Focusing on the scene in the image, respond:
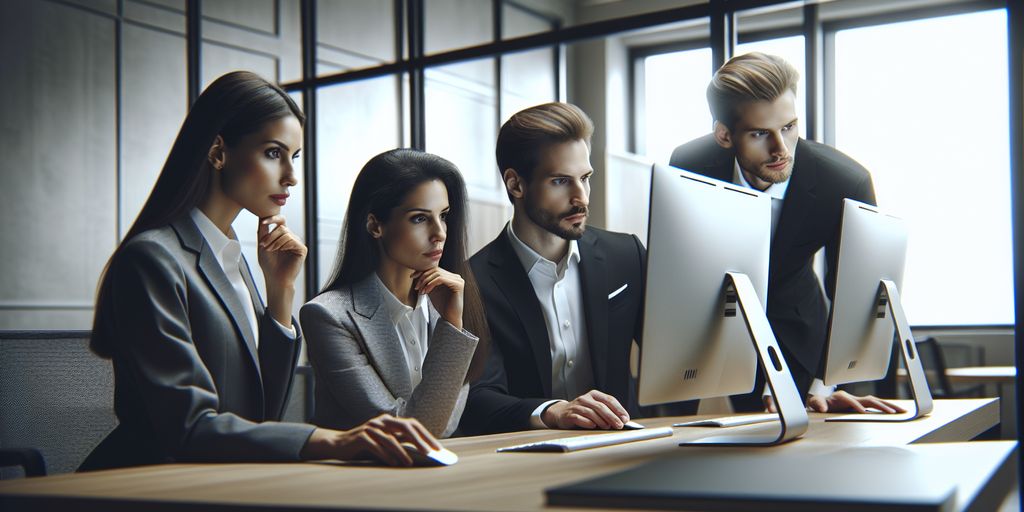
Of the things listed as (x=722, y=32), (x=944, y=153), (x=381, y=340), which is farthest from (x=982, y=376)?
(x=381, y=340)

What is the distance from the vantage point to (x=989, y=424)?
2525 mm

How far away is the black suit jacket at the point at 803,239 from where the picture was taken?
2.47 meters

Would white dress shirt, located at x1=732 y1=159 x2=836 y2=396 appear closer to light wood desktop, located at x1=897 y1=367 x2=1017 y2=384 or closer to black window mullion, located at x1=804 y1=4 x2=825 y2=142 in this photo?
light wood desktop, located at x1=897 y1=367 x2=1017 y2=384

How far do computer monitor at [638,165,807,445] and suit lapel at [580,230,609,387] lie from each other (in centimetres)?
58

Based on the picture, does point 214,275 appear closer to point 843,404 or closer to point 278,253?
point 278,253

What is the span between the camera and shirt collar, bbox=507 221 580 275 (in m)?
2.36

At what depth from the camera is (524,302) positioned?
7.49ft

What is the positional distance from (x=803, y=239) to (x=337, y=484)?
167 centimetres

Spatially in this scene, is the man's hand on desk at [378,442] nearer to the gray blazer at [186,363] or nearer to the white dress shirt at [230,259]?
the gray blazer at [186,363]

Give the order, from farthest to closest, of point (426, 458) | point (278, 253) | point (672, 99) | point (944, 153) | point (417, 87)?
point (672, 99) < point (944, 153) < point (417, 87) < point (278, 253) < point (426, 458)

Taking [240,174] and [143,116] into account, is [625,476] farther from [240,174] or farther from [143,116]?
[143,116]

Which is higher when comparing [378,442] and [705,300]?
[705,300]

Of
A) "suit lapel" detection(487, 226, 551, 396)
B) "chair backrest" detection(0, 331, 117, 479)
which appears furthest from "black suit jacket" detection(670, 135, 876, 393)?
"chair backrest" detection(0, 331, 117, 479)

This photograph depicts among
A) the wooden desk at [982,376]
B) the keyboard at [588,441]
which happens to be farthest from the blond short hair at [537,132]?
the wooden desk at [982,376]
